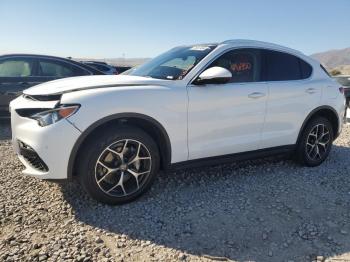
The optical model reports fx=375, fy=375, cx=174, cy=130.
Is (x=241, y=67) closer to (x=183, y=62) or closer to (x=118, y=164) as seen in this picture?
(x=183, y=62)

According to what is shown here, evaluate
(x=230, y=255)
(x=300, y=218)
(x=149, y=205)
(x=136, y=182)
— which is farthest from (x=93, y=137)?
(x=300, y=218)

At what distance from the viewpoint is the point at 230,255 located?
10.0 feet

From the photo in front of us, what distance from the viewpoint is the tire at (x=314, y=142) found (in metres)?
5.16

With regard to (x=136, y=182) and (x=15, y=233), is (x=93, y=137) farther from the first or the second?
(x=15, y=233)

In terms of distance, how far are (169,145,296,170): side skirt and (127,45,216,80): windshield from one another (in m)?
0.94

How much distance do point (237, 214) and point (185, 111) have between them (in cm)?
118

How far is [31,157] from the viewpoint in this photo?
362 cm

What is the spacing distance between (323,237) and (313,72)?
2632 mm

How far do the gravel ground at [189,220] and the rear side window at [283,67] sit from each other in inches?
50.7

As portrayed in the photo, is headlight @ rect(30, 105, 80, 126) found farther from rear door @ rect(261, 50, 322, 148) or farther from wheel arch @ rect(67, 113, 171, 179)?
rear door @ rect(261, 50, 322, 148)

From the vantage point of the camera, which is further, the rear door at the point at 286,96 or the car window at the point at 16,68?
the car window at the point at 16,68

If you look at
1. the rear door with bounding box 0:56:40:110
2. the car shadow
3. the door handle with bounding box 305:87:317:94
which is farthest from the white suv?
the rear door with bounding box 0:56:40:110

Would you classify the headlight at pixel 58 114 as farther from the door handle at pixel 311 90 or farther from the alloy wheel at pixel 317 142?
the alloy wheel at pixel 317 142

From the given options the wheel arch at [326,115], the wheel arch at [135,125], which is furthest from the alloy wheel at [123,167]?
the wheel arch at [326,115]
